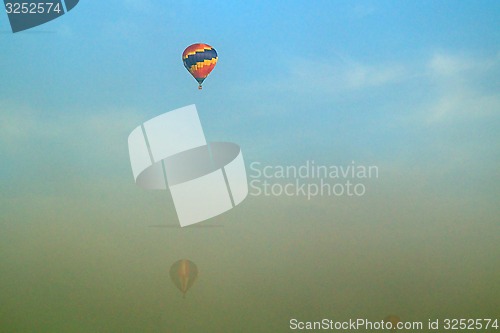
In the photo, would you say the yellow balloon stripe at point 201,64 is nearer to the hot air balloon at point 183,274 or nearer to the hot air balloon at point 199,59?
the hot air balloon at point 199,59

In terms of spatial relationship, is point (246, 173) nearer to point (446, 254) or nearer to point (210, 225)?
→ point (210, 225)

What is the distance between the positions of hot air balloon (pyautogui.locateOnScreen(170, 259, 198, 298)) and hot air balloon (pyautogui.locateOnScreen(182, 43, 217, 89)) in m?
1.25

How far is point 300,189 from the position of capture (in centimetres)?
366

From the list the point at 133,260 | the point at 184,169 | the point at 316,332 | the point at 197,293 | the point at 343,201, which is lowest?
the point at 316,332

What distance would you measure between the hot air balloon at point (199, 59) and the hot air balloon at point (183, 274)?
4.11ft

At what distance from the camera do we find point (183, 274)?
12.0 feet

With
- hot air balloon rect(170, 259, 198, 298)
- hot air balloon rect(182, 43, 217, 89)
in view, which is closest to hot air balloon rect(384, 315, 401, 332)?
hot air balloon rect(170, 259, 198, 298)

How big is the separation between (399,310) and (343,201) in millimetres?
819

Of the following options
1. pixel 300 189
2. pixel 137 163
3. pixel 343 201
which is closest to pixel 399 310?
pixel 343 201

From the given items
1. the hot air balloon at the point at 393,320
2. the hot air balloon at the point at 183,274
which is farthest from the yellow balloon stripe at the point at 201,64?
the hot air balloon at the point at 393,320

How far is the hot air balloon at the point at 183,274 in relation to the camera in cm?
363

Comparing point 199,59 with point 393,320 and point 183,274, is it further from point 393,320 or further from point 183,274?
point 393,320

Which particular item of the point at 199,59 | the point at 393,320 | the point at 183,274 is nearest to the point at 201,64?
the point at 199,59

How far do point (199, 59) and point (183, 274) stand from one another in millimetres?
1437
